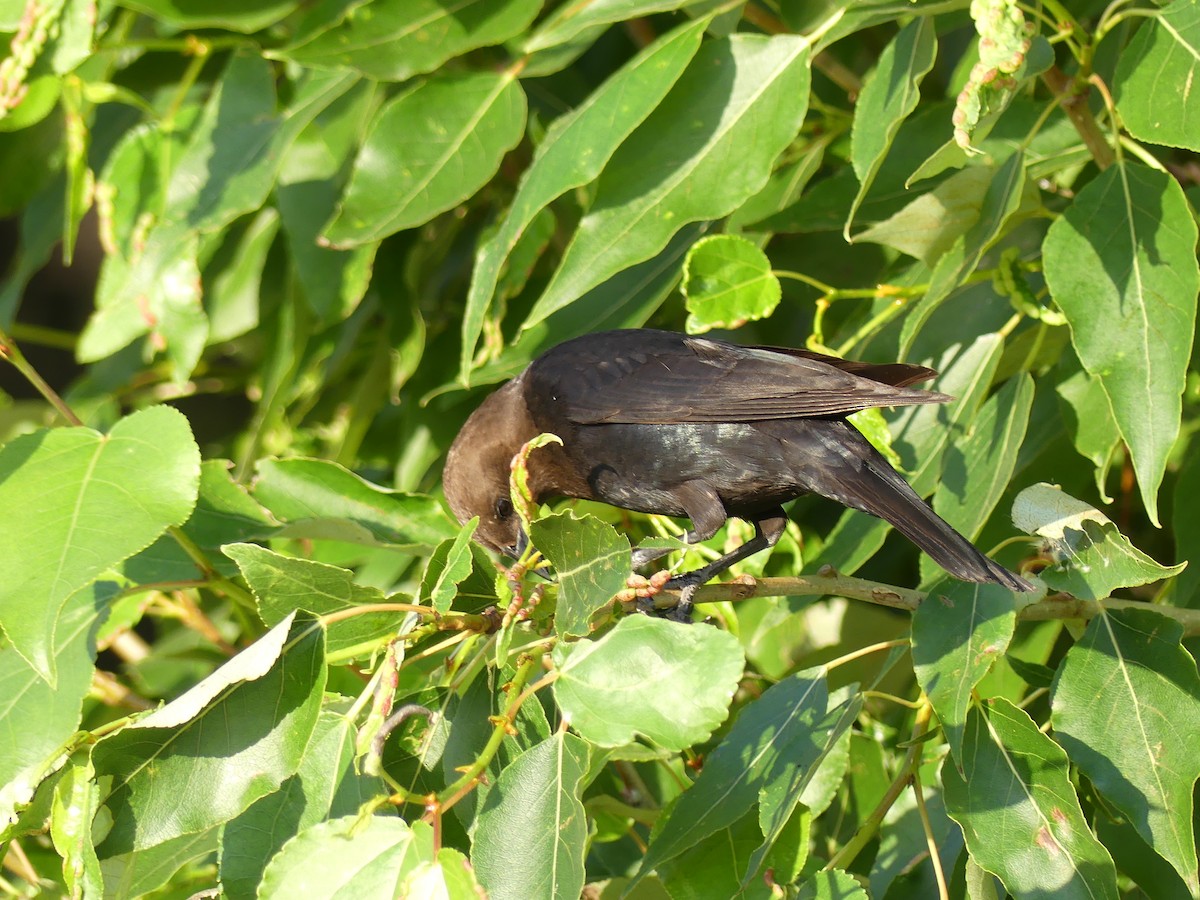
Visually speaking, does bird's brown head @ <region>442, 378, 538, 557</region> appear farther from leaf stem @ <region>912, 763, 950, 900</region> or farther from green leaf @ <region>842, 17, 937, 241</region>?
leaf stem @ <region>912, 763, 950, 900</region>

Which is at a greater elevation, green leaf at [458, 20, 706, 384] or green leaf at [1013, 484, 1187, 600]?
green leaf at [458, 20, 706, 384]

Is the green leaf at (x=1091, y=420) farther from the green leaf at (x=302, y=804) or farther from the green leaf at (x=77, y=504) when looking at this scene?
the green leaf at (x=77, y=504)

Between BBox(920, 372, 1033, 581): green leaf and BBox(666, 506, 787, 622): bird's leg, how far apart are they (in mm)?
466

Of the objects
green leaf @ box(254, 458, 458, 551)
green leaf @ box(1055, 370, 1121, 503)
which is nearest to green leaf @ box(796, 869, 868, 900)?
green leaf @ box(1055, 370, 1121, 503)

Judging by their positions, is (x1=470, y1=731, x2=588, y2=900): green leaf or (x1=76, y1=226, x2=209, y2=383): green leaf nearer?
(x1=470, y1=731, x2=588, y2=900): green leaf

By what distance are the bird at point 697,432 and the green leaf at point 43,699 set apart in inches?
42.9

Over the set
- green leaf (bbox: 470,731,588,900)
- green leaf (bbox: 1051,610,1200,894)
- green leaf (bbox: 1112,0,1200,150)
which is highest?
green leaf (bbox: 1112,0,1200,150)

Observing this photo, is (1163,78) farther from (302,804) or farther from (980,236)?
(302,804)

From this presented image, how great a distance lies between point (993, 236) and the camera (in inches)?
100

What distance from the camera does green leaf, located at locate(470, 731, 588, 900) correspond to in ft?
6.33

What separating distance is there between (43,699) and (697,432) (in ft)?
5.01

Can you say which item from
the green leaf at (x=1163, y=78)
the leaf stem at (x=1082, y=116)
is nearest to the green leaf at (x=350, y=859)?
the green leaf at (x=1163, y=78)

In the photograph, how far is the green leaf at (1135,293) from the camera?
7.80 ft

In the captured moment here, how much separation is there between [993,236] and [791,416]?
0.58 metres
